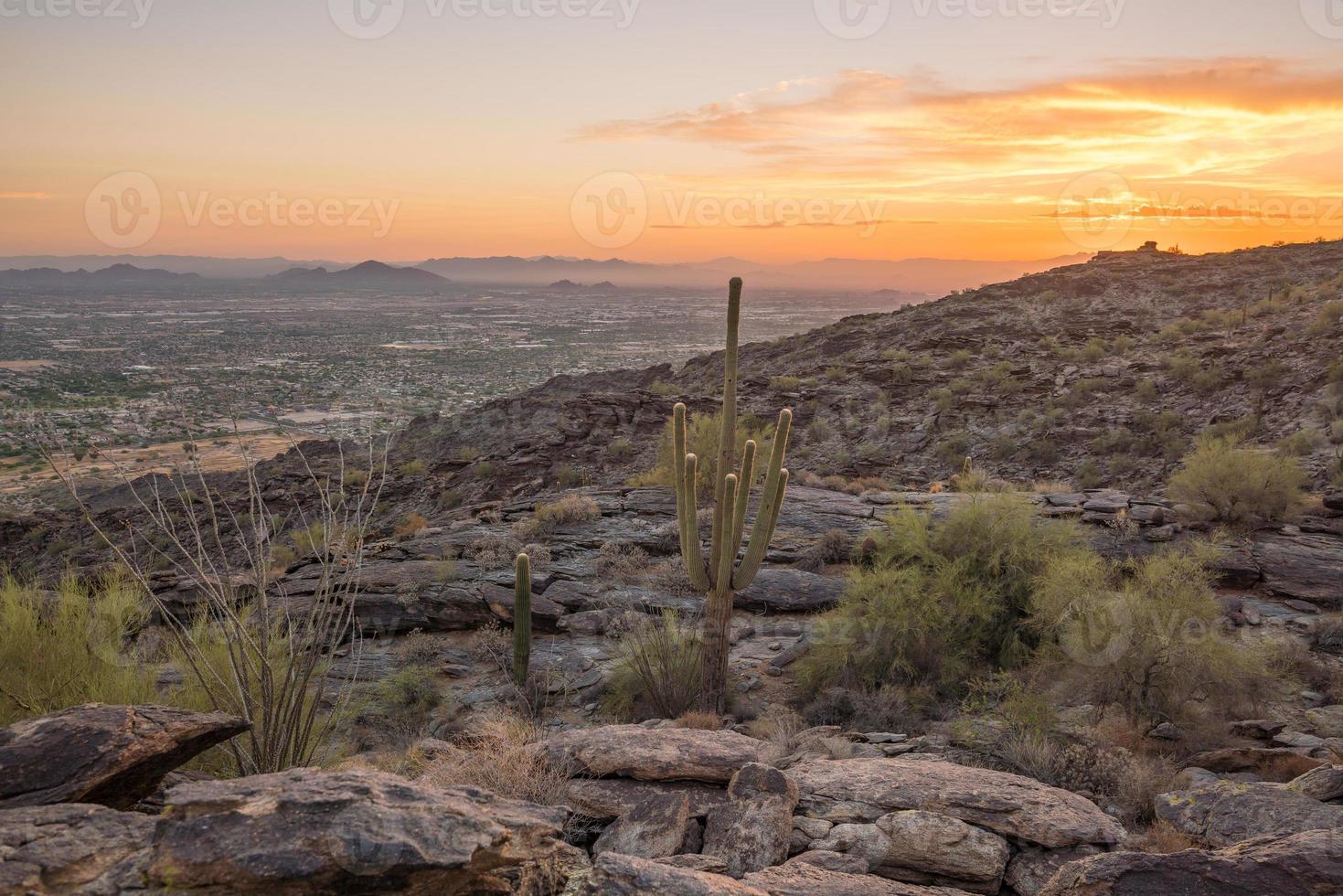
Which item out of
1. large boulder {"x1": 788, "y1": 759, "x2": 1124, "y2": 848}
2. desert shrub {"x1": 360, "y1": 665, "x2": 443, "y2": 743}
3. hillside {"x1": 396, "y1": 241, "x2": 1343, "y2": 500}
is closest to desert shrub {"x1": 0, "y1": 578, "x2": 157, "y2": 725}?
desert shrub {"x1": 360, "y1": 665, "x2": 443, "y2": 743}

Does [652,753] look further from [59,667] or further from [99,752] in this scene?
[59,667]

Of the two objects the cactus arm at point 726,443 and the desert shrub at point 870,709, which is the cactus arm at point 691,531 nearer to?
the cactus arm at point 726,443

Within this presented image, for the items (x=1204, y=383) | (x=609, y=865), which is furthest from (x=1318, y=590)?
(x=1204, y=383)

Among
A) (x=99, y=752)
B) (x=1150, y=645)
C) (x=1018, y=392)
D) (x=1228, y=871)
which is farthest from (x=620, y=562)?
(x=1018, y=392)

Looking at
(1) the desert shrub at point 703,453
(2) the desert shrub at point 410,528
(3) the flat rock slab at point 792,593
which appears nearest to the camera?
(3) the flat rock slab at point 792,593

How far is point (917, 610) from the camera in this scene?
9.27m

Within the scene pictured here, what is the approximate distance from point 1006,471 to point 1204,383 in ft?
25.3

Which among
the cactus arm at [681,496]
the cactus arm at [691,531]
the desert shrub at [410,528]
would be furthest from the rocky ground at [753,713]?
the cactus arm at [681,496]

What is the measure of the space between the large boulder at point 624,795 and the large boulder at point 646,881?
4.52 feet

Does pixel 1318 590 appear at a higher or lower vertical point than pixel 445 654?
higher

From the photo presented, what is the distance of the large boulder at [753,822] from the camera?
4.70 metres

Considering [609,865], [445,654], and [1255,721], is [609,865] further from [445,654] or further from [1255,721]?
[445,654]

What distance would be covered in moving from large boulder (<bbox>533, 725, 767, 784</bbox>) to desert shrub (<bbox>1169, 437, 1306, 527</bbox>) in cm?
1089

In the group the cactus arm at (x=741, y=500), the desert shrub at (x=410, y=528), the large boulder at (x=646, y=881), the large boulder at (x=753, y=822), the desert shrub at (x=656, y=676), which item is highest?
the cactus arm at (x=741, y=500)
